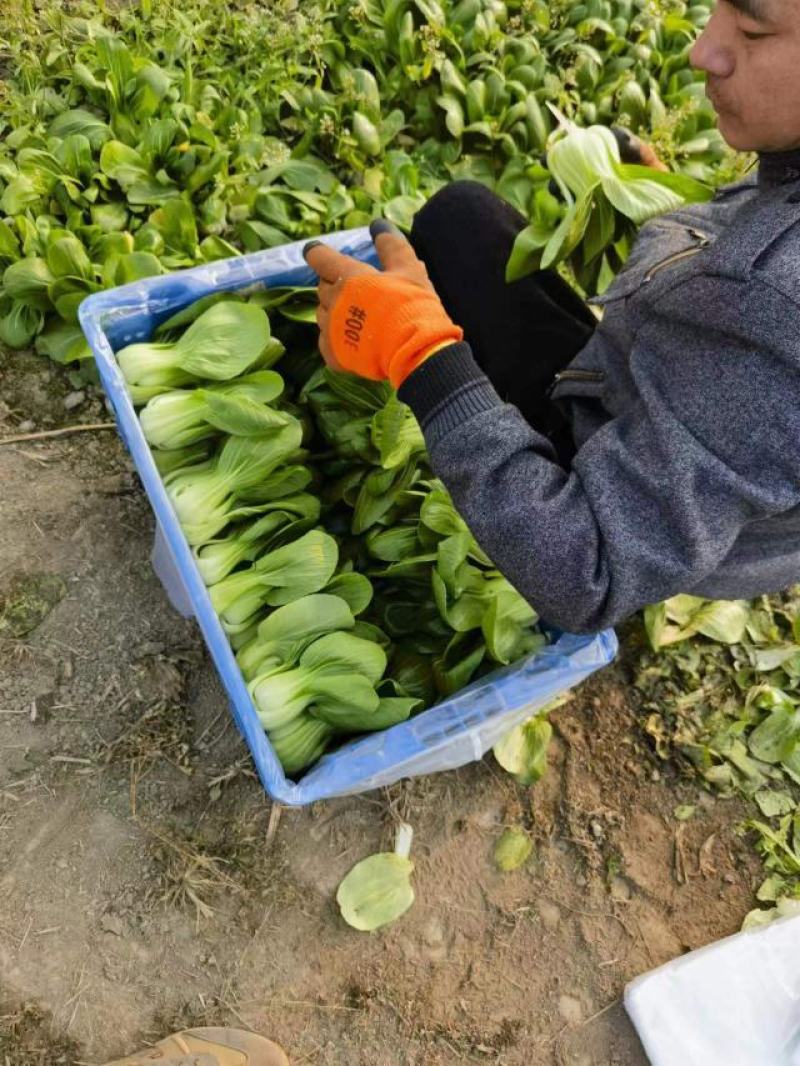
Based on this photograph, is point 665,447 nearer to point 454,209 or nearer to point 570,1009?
point 454,209

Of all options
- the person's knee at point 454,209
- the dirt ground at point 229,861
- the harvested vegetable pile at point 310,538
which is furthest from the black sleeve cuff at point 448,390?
the dirt ground at point 229,861

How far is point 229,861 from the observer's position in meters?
1.96

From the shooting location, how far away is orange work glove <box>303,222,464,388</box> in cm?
144

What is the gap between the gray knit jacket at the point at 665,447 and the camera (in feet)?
3.66

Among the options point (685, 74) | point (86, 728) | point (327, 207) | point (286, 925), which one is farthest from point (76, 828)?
point (685, 74)

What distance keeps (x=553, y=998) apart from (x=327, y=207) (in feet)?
7.02

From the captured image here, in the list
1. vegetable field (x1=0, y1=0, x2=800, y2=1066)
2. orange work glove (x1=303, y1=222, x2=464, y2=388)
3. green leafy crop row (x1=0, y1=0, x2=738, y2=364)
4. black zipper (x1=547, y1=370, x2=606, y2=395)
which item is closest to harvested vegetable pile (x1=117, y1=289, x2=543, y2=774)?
vegetable field (x1=0, y1=0, x2=800, y2=1066)

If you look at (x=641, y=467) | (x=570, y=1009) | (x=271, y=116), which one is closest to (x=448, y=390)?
(x=641, y=467)

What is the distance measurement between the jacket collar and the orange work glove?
51 cm

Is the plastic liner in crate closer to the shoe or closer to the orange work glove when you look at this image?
the orange work glove

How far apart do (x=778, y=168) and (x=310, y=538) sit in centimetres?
105

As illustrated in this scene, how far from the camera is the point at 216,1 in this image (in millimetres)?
2713

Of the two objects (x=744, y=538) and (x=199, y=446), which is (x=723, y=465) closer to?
(x=744, y=538)

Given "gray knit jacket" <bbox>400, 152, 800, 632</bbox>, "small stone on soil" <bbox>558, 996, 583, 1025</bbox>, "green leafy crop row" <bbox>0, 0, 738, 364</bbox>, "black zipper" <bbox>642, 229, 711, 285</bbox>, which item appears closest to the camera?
"gray knit jacket" <bbox>400, 152, 800, 632</bbox>
